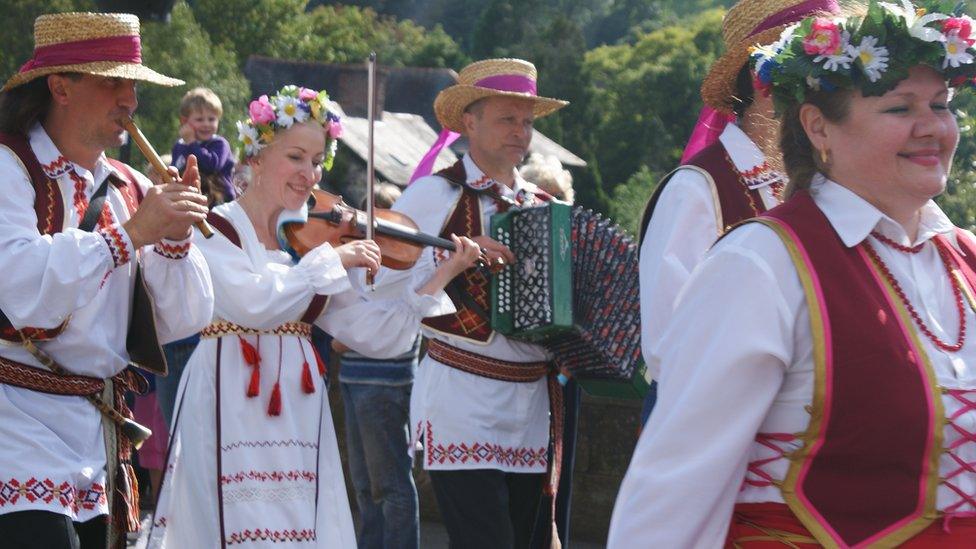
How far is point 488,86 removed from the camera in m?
6.23

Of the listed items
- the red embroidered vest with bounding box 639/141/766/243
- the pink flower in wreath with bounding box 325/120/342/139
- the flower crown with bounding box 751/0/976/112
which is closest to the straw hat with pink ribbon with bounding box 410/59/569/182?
the pink flower in wreath with bounding box 325/120/342/139

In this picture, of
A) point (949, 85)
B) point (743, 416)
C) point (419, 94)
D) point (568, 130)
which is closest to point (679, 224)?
point (949, 85)

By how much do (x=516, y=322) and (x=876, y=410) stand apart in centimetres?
320

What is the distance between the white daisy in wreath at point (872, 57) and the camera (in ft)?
8.92

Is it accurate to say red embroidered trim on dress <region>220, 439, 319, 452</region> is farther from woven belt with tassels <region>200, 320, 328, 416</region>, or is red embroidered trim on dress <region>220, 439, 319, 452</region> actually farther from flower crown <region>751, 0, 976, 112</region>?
flower crown <region>751, 0, 976, 112</region>

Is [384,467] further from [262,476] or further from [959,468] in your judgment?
[959,468]

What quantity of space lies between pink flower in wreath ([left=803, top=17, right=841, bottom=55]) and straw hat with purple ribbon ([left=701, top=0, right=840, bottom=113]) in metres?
1.50

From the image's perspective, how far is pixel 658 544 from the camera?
8.25 ft

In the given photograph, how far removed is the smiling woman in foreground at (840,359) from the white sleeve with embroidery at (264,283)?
250 centimetres

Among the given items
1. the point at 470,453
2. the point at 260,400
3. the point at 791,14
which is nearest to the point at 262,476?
the point at 260,400

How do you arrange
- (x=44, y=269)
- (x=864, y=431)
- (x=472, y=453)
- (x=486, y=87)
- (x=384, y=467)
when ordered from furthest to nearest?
(x=384, y=467) → (x=486, y=87) → (x=472, y=453) → (x=44, y=269) → (x=864, y=431)

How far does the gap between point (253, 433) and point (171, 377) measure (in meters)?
2.36

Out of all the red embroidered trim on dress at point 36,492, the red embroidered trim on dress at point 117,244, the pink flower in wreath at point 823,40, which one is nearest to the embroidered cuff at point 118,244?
the red embroidered trim on dress at point 117,244

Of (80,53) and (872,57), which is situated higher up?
(872,57)
